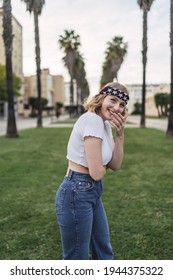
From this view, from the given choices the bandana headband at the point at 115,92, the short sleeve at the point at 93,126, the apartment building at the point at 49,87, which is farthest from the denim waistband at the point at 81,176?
the apartment building at the point at 49,87

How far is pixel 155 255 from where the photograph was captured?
395cm

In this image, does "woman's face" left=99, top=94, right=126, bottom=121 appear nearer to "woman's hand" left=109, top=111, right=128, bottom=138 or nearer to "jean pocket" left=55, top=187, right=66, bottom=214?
"woman's hand" left=109, top=111, right=128, bottom=138

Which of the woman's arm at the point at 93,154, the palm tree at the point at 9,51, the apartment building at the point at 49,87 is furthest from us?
the apartment building at the point at 49,87

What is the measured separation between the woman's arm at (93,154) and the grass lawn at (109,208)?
210cm

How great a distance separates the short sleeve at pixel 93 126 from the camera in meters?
2.12

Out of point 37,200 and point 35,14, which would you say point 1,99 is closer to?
point 35,14

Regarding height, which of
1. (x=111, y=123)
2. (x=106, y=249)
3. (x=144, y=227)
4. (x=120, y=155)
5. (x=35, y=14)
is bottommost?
(x=144, y=227)

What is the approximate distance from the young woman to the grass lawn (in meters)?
1.80

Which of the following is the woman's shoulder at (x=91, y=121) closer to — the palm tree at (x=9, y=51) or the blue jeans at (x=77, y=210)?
the blue jeans at (x=77, y=210)

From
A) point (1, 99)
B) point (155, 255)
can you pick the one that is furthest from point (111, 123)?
point (1, 99)

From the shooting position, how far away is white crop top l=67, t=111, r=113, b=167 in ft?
7.02

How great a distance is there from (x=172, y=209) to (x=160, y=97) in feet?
181

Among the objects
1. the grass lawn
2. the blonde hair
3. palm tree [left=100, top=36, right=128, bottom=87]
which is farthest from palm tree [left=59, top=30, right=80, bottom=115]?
the blonde hair
